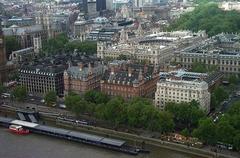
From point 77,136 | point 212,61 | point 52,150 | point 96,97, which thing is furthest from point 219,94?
point 52,150

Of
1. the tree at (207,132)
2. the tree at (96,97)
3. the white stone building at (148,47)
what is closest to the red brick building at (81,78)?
the tree at (96,97)

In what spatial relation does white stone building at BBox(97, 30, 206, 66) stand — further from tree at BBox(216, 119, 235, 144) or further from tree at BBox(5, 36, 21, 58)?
tree at BBox(216, 119, 235, 144)

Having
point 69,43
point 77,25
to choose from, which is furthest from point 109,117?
point 77,25

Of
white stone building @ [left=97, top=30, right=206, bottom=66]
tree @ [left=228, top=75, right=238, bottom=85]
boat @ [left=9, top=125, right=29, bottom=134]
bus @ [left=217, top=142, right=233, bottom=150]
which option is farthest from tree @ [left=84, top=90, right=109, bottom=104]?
tree @ [left=228, top=75, right=238, bottom=85]

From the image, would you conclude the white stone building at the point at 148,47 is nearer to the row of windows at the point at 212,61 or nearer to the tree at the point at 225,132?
the row of windows at the point at 212,61

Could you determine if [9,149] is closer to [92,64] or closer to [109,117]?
[109,117]
